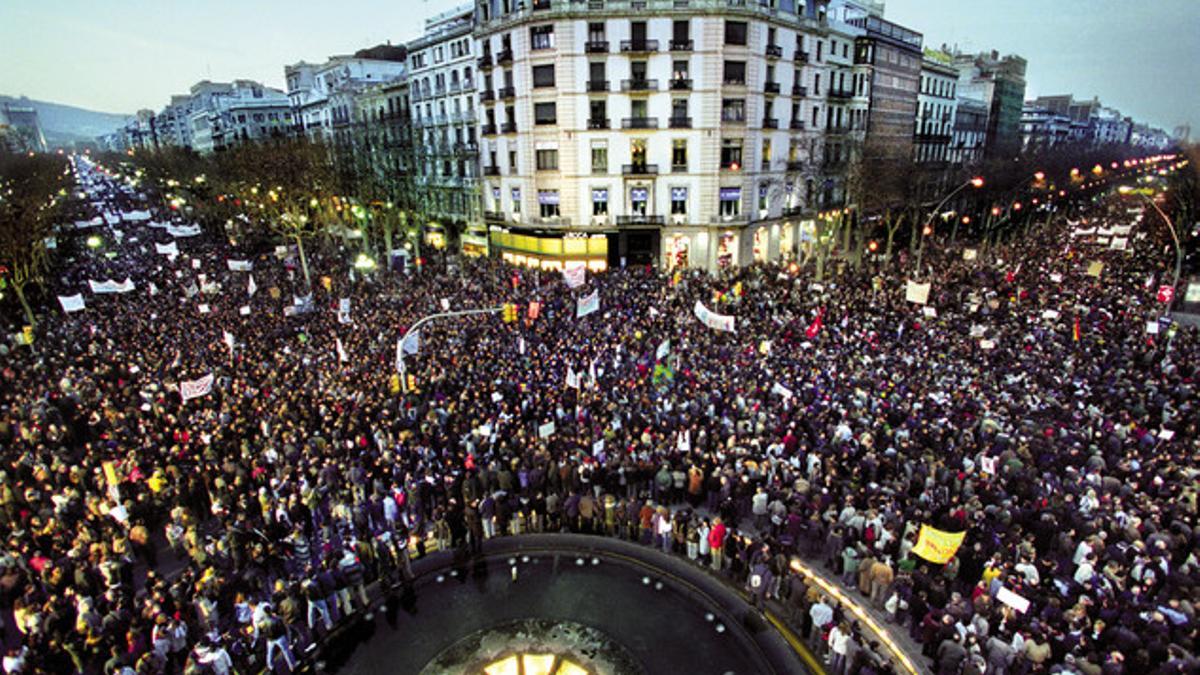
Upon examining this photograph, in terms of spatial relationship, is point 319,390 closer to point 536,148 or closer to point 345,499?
point 345,499

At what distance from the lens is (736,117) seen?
3953 centimetres

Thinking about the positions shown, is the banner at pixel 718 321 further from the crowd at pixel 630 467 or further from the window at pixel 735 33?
the window at pixel 735 33

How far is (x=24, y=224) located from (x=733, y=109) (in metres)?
41.0

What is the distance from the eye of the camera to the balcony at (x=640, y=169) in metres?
40.0

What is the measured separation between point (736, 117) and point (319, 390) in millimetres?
31044

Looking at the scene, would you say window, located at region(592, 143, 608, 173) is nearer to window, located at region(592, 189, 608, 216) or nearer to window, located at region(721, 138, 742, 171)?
window, located at region(592, 189, 608, 216)

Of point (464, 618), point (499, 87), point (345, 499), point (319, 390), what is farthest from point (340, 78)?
point (464, 618)

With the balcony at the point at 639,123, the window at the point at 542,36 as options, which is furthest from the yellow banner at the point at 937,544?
the window at the point at 542,36

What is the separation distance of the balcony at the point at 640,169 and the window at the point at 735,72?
694 cm

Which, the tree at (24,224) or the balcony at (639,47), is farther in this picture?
the balcony at (639,47)

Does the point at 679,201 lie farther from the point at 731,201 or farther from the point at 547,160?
the point at 547,160

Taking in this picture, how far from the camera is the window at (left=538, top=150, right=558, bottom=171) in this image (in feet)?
134

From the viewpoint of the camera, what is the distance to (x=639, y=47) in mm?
37969

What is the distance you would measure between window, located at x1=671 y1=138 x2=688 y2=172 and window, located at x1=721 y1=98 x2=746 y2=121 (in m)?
2.94
